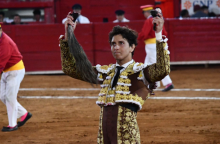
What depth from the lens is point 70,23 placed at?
293cm

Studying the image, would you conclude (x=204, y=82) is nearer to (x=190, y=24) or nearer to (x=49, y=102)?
(x=190, y=24)

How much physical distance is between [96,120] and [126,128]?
3.40 meters

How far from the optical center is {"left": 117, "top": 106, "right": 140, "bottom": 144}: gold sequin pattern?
291 cm

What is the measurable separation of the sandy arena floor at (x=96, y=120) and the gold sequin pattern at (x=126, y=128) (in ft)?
7.17

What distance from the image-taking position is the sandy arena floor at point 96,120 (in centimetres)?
Result: 530

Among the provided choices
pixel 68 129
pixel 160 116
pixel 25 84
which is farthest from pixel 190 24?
pixel 68 129

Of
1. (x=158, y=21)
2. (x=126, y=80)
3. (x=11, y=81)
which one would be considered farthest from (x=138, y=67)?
(x=11, y=81)

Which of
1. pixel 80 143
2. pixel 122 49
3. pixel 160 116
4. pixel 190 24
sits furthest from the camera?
pixel 190 24

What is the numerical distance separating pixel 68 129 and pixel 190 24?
7.22 meters

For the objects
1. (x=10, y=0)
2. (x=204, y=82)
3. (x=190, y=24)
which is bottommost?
(x=204, y=82)

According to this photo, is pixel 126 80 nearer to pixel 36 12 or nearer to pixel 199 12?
pixel 199 12

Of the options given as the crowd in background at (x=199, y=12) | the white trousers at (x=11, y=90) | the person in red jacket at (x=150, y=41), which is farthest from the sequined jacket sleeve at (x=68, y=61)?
the crowd in background at (x=199, y=12)

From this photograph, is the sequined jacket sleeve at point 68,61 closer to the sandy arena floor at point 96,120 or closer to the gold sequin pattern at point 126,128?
the gold sequin pattern at point 126,128

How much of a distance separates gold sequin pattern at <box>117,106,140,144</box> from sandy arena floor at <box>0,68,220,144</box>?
2184 mm
